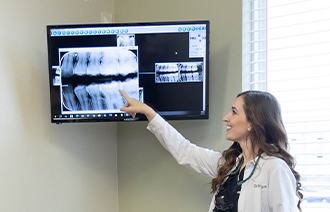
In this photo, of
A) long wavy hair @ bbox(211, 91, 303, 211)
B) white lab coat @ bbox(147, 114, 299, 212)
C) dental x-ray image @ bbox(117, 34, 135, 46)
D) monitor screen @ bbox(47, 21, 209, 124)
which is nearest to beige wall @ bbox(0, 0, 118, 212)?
monitor screen @ bbox(47, 21, 209, 124)

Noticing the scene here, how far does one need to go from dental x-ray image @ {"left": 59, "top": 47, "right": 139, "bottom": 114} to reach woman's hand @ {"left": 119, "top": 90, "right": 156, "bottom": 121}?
0.04 meters

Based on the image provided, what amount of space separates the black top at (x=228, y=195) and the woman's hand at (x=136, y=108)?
0.49 meters

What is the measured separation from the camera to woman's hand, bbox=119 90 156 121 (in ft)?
6.16

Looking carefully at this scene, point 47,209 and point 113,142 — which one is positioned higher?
point 113,142

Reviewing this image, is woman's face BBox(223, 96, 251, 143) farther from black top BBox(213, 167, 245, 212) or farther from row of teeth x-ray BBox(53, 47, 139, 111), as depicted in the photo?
row of teeth x-ray BBox(53, 47, 139, 111)

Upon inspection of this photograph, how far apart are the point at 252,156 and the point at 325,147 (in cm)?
50

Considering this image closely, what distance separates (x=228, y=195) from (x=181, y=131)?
608 millimetres

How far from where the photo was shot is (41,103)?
1.94 metres

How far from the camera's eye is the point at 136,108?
1881mm

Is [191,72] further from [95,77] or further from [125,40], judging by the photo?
[95,77]

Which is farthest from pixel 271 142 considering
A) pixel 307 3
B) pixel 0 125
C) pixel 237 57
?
pixel 0 125

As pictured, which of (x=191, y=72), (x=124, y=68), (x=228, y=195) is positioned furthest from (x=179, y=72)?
(x=228, y=195)

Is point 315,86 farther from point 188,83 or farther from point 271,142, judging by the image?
point 188,83

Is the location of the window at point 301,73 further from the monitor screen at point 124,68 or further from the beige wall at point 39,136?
the beige wall at point 39,136
